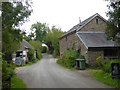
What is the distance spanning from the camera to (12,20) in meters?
18.0

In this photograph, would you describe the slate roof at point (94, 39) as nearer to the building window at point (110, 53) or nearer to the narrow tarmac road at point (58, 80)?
the building window at point (110, 53)

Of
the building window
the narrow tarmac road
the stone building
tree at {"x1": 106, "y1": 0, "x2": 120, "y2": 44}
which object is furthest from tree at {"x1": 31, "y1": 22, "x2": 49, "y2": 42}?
tree at {"x1": 106, "y1": 0, "x2": 120, "y2": 44}

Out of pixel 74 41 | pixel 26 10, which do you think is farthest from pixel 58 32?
pixel 26 10

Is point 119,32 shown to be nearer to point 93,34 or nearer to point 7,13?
point 7,13

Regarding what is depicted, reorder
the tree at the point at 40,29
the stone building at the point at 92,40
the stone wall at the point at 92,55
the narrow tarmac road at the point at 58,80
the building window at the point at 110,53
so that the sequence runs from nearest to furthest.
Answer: the narrow tarmac road at the point at 58,80 < the stone wall at the point at 92,55 < the stone building at the point at 92,40 < the building window at the point at 110,53 < the tree at the point at 40,29

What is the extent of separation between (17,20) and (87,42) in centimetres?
1433

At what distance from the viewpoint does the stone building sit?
1193 inches

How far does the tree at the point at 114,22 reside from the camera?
55.0ft

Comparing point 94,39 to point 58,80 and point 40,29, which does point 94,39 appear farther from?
point 40,29

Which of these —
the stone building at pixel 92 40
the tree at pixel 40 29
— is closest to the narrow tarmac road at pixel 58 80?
the stone building at pixel 92 40

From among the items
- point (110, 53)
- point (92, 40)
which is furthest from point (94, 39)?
point (110, 53)

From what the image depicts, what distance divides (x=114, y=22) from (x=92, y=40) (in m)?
15.3

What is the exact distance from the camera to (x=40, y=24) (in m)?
105

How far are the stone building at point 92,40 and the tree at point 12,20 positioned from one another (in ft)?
39.8
